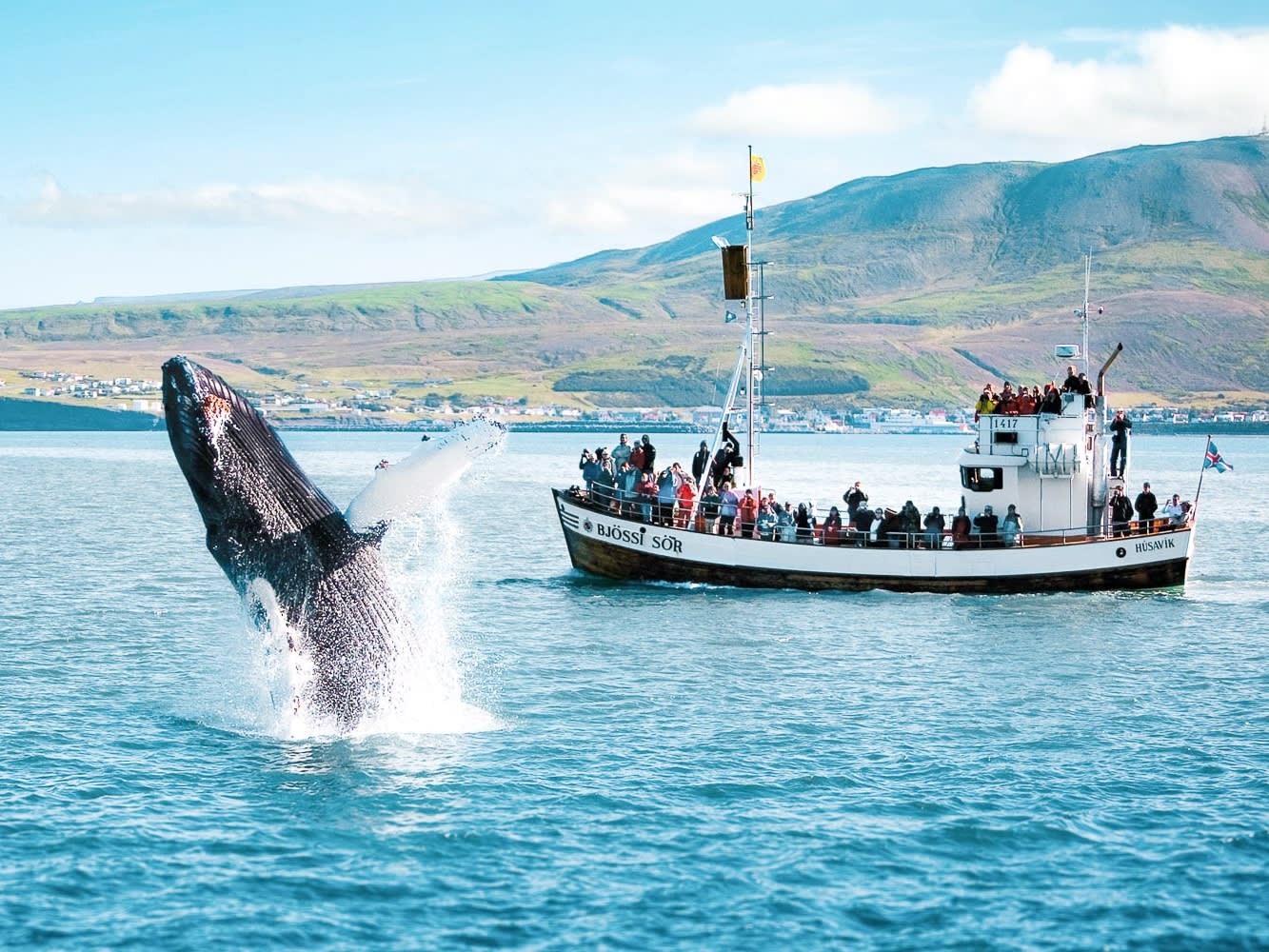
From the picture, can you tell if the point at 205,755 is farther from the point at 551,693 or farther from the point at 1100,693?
the point at 1100,693

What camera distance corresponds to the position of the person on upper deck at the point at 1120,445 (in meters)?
39.5

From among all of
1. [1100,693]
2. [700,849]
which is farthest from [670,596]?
[700,849]

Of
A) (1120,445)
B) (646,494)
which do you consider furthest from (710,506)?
(1120,445)

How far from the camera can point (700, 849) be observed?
55.6ft

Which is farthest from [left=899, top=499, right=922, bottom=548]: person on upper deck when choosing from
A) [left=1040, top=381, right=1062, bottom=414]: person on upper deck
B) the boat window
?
[left=1040, top=381, right=1062, bottom=414]: person on upper deck

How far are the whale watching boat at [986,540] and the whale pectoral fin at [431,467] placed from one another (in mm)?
24264

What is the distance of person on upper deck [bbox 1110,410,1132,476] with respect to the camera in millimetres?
39469

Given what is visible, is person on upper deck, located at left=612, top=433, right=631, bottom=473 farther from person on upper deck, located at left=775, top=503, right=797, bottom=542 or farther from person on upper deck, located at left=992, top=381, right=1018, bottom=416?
person on upper deck, located at left=992, top=381, right=1018, bottom=416

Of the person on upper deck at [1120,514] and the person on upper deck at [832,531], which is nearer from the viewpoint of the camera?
the person on upper deck at [832,531]

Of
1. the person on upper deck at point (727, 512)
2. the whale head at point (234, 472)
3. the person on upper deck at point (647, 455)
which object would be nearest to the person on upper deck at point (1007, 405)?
the person on upper deck at point (727, 512)

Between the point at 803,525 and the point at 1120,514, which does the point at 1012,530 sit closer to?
the point at 1120,514

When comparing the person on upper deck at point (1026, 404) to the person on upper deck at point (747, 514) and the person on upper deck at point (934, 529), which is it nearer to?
the person on upper deck at point (934, 529)

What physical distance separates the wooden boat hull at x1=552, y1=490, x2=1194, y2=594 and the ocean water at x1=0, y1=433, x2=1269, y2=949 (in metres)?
2.61

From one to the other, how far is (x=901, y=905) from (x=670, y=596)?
913 inches
